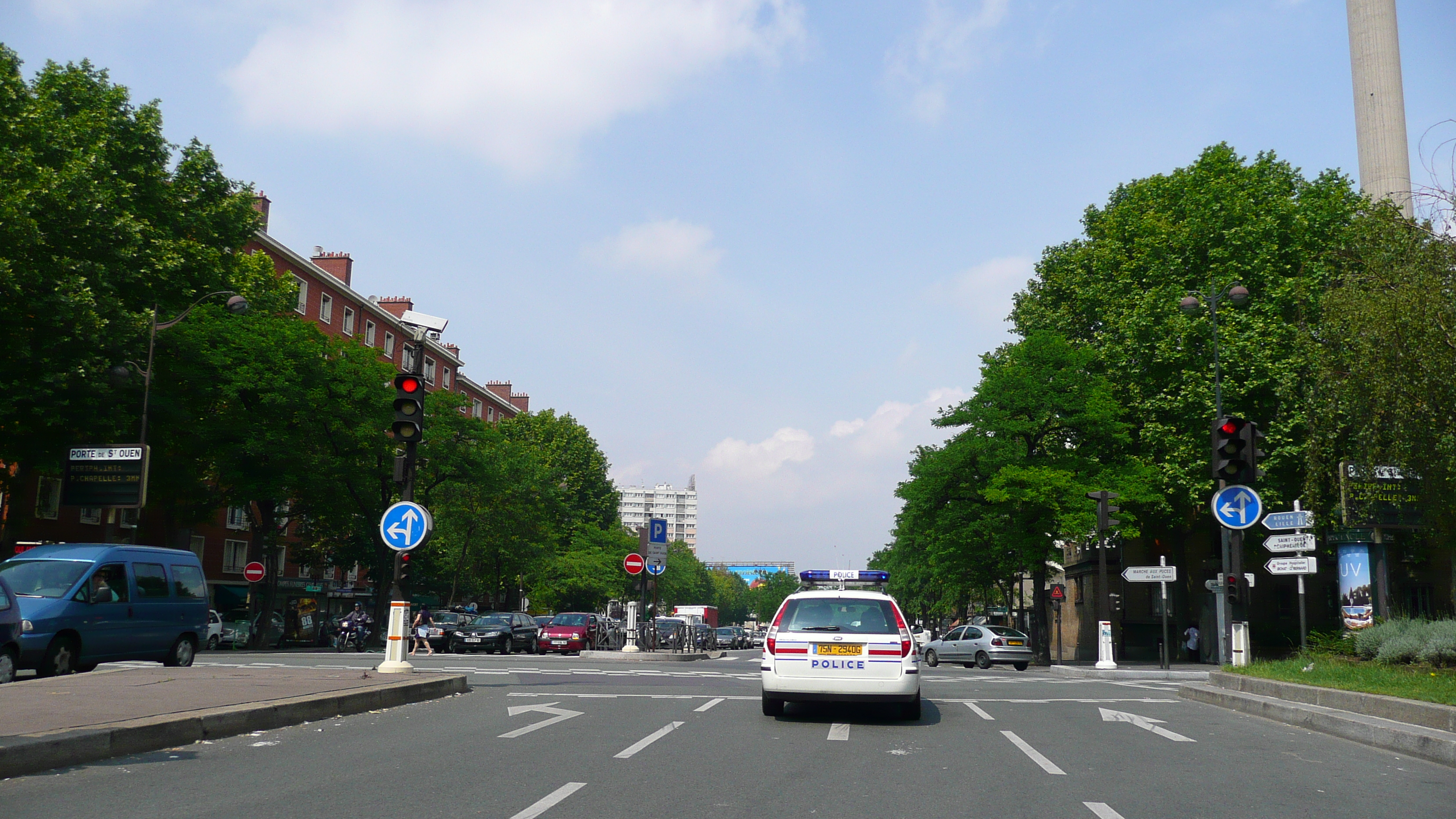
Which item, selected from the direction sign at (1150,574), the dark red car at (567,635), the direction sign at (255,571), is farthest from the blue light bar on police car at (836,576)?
the direction sign at (255,571)

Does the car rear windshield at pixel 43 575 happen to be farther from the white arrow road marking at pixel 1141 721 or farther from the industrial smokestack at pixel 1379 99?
the industrial smokestack at pixel 1379 99

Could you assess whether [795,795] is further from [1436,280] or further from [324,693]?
[1436,280]

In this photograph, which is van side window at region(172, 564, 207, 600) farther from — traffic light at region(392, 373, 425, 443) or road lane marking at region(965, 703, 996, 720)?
road lane marking at region(965, 703, 996, 720)

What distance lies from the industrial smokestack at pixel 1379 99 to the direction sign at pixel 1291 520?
118ft

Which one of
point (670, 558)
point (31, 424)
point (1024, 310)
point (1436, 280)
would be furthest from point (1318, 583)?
point (670, 558)

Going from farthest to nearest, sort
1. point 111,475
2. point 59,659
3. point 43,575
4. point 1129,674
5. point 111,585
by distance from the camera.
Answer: point 1129,674 < point 111,475 < point 111,585 < point 43,575 < point 59,659

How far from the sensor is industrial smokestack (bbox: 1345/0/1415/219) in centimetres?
4694

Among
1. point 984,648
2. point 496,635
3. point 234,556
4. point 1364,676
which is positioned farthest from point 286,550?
point 1364,676

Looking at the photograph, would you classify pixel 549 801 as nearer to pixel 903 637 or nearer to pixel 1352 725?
pixel 903 637

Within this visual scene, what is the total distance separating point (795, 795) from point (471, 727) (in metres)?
4.76

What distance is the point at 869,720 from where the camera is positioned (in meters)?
11.8

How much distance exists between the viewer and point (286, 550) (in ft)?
195

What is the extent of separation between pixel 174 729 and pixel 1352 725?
11156 mm

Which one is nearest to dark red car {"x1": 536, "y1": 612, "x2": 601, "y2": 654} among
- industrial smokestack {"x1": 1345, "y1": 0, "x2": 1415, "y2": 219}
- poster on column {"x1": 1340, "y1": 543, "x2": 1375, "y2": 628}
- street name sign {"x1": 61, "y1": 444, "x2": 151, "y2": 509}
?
street name sign {"x1": 61, "y1": 444, "x2": 151, "y2": 509}
